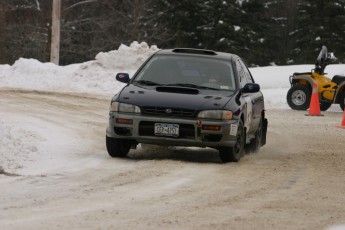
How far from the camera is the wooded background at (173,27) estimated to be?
51.7m

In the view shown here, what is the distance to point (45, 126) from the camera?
15.1 meters

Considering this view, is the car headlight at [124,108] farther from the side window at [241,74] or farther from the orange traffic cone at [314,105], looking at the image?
the orange traffic cone at [314,105]

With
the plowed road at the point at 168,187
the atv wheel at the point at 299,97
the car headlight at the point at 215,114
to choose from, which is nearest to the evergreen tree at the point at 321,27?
the atv wheel at the point at 299,97

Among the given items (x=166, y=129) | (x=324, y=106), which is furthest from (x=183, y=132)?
(x=324, y=106)

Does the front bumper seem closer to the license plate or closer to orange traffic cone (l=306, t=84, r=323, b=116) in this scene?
the license plate

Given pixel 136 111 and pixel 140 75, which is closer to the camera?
pixel 136 111

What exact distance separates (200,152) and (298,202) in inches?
193

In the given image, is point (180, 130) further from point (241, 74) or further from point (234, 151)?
point (241, 74)

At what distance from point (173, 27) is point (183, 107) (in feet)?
156

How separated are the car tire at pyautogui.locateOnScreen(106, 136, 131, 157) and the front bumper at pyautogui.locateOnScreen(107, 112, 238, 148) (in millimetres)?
195

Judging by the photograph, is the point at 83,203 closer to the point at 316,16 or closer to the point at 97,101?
the point at 97,101

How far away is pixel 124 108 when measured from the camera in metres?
11.7

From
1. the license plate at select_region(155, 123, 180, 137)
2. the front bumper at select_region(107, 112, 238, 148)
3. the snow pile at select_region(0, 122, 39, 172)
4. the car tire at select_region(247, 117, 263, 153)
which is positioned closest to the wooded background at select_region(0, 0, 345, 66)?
the car tire at select_region(247, 117, 263, 153)

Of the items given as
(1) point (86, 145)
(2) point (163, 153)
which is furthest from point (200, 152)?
(1) point (86, 145)
